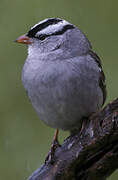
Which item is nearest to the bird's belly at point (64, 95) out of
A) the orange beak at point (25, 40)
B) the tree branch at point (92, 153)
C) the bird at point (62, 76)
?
the bird at point (62, 76)

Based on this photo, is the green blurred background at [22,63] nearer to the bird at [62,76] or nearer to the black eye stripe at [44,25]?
the bird at [62,76]

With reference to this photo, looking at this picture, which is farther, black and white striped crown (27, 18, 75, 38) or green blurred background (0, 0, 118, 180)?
green blurred background (0, 0, 118, 180)

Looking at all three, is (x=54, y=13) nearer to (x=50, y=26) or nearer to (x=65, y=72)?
(x=50, y=26)

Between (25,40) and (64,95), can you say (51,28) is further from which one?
(64,95)

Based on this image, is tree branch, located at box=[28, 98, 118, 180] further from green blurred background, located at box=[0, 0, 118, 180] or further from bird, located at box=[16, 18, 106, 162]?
green blurred background, located at box=[0, 0, 118, 180]

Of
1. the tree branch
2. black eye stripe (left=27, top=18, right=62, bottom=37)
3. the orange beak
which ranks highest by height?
black eye stripe (left=27, top=18, right=62, bottom=37)

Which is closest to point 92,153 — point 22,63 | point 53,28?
point 53,28

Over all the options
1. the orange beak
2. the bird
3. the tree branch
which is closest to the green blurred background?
the bird
